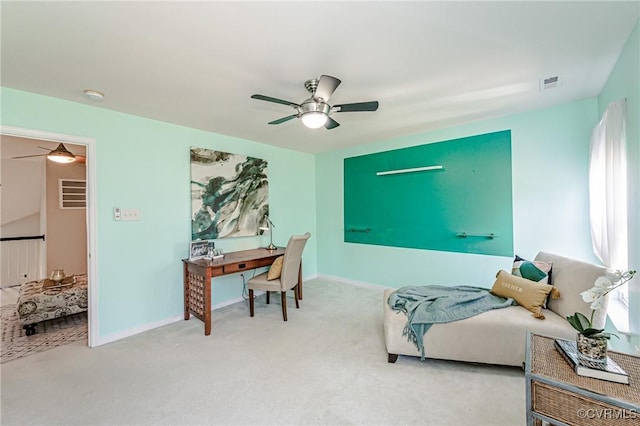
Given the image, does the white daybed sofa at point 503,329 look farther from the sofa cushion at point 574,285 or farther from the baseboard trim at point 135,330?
the baseboard trim at point 135,330

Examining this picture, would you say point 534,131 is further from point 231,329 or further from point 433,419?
point 231,329

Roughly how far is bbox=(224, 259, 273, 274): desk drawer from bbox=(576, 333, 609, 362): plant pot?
2.91 metres

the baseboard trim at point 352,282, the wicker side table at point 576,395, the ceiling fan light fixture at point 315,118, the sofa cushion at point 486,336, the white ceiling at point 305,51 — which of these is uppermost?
the white ceiling at point 305,51

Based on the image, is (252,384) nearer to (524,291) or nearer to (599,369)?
(599,369)

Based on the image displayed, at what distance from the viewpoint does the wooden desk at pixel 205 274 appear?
2.84 meters

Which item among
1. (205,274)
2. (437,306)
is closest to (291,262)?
(205,274)

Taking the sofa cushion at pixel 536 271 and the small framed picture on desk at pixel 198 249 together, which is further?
the small framed picture on desk at pixel 198 249

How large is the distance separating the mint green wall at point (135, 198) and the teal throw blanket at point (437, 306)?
2.52 metres

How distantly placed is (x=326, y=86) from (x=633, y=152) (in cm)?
202

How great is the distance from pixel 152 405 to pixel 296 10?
8.50 feet

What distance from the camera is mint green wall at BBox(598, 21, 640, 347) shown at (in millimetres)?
1578

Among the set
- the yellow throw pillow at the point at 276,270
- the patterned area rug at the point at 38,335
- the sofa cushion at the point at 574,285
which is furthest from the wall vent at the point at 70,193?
the sofa cushion at the point at 574,285

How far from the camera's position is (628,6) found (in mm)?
1406

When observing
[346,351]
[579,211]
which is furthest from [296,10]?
[579,211]
